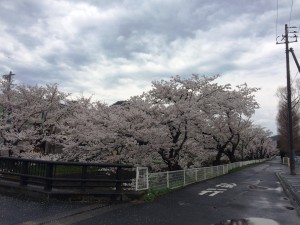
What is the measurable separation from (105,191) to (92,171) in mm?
1064

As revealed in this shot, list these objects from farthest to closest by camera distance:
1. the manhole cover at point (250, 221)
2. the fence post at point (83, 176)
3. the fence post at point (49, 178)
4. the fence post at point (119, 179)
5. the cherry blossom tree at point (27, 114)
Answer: the cherry blossom tree at point (27, 114) < the fence post at point (119, 179) < the fence post at point (83, 176) < the fence post at point (49, 178) < the manhole cover at point (250, 221)

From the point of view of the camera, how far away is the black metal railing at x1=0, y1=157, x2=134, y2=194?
414 inches

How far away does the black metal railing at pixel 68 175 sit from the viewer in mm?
10508

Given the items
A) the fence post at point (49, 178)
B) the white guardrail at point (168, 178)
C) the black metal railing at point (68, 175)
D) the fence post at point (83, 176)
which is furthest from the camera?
the white guardrail at point (168, 178)

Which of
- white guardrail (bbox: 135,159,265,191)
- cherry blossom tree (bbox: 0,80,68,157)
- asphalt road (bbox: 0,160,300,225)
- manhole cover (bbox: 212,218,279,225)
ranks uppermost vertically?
cherry blossom tree (bbox: 0,80,68,157)

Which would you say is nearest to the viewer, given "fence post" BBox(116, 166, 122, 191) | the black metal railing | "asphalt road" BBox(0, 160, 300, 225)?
"asphalt road" BBox(0, 160, 300, 225)

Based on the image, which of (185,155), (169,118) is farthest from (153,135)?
(185,155)

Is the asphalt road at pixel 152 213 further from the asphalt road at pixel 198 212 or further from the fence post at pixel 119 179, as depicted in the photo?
the fence post at pixel 119 179

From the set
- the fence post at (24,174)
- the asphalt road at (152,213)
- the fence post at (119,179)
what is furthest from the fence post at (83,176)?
the fence post at (24,174)

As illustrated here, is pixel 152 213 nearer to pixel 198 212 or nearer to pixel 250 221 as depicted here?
pixel 198 212

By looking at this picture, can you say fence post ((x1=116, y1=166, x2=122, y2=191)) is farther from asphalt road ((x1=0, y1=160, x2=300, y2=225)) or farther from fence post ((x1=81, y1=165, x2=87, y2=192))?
fence post ((x1=81, y1=165, x2=87, y2=192))

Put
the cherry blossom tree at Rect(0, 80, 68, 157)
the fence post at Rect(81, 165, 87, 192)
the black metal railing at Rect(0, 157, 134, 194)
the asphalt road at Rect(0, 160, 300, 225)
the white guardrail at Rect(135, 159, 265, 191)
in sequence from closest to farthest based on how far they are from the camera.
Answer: the asphalt road at Rect(0, 160, 300, 225) < the black metal railing at Rect(0, 157, 134, 194) < the fence post at Rect(81, 165, 87, 192) < the white guardrail at Rect(135, 159, 265, 191) < the cherry blossom tree at Rect(0, 80, 68, 157)

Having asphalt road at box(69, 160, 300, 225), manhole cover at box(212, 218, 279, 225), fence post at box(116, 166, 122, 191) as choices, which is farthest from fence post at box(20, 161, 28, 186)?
manhole cover at box(212, 218, 279, 225)

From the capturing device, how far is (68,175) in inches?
455
